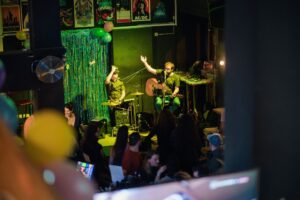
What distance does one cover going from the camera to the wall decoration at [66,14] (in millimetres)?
9820

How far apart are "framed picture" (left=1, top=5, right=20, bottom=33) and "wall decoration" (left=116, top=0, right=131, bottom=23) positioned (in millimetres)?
1882

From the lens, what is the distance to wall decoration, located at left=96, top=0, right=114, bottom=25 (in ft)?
33.1

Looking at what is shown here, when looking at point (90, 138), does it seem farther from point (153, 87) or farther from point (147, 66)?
point (147, 66)

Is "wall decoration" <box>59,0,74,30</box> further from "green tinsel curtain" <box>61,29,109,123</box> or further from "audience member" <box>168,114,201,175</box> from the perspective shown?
"audience member" <box>168,114,201,175</box>

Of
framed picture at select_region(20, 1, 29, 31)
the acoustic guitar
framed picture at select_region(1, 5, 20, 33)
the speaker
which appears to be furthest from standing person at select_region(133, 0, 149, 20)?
framed picture at select_region(1, 5, 20, 33)

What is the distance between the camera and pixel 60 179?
1.26 metres

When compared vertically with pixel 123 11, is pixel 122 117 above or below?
below

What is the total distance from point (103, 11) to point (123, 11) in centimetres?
41

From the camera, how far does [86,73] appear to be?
1055 cm

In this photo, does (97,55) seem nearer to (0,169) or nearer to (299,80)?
(299,80)

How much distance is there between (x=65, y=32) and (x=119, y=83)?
1400 mm

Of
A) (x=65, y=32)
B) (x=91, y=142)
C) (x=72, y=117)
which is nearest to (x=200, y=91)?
(x=65, y=32)

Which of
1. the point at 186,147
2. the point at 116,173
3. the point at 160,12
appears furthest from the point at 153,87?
the point at 116,173

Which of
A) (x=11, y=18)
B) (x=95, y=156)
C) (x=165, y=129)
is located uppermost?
(x=11, y=18)
